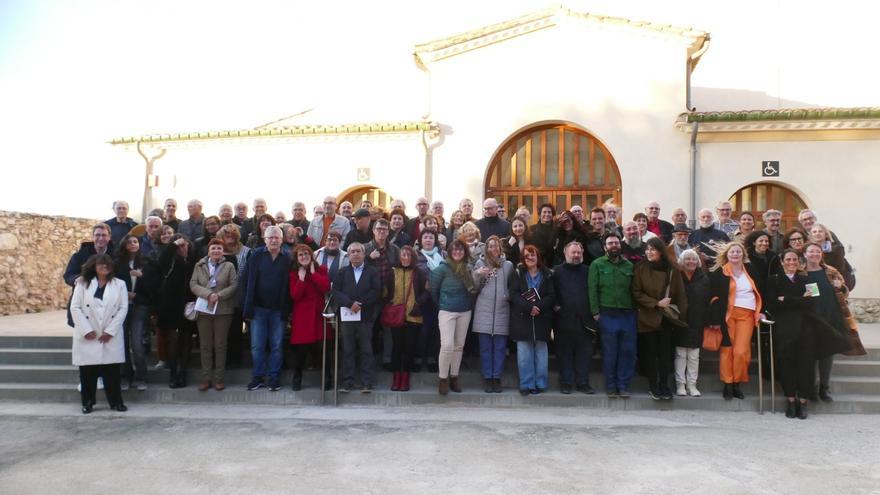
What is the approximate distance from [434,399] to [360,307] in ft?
4.37

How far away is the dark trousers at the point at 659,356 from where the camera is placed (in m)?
5.71

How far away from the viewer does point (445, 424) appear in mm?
5090

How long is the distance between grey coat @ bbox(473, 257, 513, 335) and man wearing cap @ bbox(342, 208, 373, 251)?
1.68m

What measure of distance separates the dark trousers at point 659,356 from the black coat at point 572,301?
2.09ft

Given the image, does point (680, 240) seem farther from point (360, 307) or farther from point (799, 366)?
point (360, 307)

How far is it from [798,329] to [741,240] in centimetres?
127

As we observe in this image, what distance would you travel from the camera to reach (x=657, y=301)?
18.4ft

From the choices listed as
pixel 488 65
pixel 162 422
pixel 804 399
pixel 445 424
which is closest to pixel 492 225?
pixel 445 424

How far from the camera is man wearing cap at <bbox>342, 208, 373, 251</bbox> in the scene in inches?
269

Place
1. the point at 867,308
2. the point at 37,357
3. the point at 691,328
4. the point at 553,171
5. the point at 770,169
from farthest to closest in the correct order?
the point at 553,171 < the point at 770,169 < the point at 867,308 < the point at 37,357 < the point at 691,328

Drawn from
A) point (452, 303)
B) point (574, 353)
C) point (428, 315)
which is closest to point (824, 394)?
point (574, 353)

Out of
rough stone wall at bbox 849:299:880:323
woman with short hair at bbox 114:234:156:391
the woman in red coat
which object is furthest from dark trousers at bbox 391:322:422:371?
rough stone wall at bbox 849:299:880:323

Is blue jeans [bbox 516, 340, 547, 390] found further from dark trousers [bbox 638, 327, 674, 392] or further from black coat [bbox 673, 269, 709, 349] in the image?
black coat [bbox 673, 269, 709, 349]

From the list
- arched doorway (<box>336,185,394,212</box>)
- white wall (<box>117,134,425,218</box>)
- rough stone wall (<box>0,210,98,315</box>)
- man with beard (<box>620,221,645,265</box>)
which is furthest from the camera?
arched doorway (<box>336,185,394,212</box>)
